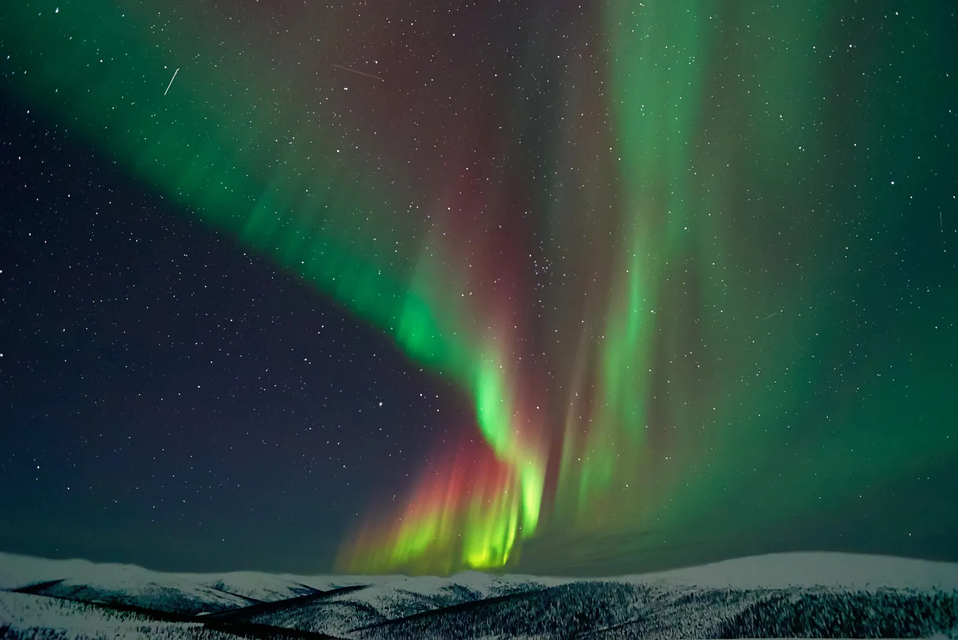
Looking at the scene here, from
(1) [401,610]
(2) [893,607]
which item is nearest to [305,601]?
A: (1) [401,610]

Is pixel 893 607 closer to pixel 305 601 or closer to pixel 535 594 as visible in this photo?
pixel 535 594

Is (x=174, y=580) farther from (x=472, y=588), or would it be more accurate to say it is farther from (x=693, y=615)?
(x=693, y=615)

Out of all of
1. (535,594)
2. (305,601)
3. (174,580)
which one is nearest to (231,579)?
(174,580)

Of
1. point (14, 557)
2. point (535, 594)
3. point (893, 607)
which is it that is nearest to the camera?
point (14, 557)

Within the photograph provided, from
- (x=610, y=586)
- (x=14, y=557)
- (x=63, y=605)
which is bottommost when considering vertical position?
(x=63, y=605)

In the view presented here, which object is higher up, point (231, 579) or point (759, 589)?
point (759, 589)

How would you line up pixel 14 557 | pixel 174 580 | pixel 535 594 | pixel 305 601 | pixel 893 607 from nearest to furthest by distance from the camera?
pixel 14 557
pixel 174 580
pixel 893 607
pixel 535 594
pixel 305 601

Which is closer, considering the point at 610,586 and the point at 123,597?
the point at 123,597
